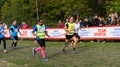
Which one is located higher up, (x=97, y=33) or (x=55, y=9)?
(x=97, y=33)

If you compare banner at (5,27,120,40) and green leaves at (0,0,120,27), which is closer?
banner at (5,27,120,40)

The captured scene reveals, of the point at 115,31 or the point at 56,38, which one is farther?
the point at 56,38

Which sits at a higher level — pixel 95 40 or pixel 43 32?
pixel 43 32

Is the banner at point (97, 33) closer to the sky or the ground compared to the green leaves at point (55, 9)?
closer to the sky

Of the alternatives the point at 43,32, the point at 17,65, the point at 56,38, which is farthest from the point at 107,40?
the point at 17,65

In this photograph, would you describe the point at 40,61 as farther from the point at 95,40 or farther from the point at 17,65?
the point at 95,40

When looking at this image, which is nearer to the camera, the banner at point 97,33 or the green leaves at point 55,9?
the banner at point 97,33

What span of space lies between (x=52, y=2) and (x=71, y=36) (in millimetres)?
39658

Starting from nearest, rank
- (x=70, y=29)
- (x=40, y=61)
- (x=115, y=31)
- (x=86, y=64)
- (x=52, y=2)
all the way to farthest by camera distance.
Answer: (x=86, y=64) < (x=40, y=61) < (x=70, y=29) < (x=115, y=31) < (x=52, y=2)

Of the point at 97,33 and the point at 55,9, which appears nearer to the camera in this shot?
the point at 97,33

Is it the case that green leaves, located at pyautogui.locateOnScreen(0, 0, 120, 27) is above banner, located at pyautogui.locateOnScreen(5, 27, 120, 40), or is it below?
below

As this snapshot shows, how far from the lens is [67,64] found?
51.1 ft

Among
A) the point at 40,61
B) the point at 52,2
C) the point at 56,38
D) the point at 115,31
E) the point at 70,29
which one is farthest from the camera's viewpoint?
the point at 52,2

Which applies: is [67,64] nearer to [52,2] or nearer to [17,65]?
[17,65]
